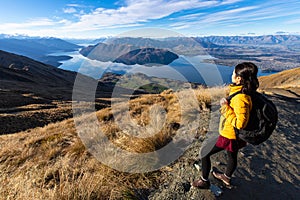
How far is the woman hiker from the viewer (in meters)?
3.08

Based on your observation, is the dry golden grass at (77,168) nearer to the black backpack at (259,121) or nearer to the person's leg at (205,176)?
the person's leg at (205,176)

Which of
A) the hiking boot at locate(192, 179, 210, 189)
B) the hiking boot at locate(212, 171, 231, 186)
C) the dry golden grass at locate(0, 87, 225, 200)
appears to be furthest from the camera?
the hiking boot at locate(212, 171, 231, 186)

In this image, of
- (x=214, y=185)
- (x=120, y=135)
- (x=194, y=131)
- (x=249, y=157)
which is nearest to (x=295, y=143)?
(x=249, y=157)

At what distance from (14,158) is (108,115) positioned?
5.52m

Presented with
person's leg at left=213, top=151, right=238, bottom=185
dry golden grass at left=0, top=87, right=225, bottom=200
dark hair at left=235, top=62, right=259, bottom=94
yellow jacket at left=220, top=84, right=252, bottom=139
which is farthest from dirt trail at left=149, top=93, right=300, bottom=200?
dark hair at left=235, top=62, right=259, bottom=94

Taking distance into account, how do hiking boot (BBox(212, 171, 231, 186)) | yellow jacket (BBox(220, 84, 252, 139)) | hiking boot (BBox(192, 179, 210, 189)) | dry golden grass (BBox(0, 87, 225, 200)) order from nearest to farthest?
dry golden grass (BBox(0, 87, 225, 200))
yellow jacket (BBox(220, 84, 252, 139))
hiking boot (BBox(192, 179, 210, 189))
hiking boot (BBox(212, 171, 231, 186))

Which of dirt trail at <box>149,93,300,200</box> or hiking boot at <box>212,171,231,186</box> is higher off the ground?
hiking boot at <box>212,171,231,186</box>

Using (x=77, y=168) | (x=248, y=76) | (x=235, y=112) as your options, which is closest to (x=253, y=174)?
(x=235, y=112)

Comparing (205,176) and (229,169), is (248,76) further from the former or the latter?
(205,176)

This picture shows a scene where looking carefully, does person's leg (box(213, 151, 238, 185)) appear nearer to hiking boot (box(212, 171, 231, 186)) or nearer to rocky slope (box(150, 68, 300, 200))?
hiking boot (box(212, 171, 231, 186))

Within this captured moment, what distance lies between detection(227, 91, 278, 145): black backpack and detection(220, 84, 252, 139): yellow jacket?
110 millimetres

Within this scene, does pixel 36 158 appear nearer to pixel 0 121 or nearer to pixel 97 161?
pixel 97 161

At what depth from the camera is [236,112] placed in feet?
10.2

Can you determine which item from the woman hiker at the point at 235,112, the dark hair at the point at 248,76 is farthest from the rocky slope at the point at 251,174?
the dark hair at the point at 248,76
